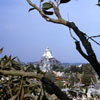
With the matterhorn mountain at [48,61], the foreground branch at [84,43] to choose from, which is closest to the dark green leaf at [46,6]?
the foreground branch at [84,43]

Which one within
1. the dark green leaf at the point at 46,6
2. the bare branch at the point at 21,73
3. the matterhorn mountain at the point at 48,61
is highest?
the dark green leaf at the point at 46,6

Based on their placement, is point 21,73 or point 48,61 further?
point 48,61

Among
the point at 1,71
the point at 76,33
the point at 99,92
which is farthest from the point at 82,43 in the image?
the point at 99,92

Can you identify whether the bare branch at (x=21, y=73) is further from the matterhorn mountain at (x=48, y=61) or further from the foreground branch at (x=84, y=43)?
the matterhorn mountain at (x=48, y=61)

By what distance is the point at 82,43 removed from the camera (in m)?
0.33

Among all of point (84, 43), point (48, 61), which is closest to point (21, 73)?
point (84, 43)

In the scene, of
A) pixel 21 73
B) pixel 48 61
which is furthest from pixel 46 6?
pixel 48 61

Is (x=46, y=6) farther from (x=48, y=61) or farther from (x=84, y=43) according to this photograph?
(x=48, y=61)

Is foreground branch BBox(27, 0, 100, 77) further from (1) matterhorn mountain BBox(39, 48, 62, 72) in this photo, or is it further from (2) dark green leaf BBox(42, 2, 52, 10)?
(1) matterhorn mountain BBox(39, 48, 62, 72)

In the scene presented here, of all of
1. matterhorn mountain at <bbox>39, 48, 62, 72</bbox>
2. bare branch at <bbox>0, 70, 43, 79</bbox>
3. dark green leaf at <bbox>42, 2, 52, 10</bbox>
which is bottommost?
bare branch at <bbox>0, 70, 43, 79</bbox>

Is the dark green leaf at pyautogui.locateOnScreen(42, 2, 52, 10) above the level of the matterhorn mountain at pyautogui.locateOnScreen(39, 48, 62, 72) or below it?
above

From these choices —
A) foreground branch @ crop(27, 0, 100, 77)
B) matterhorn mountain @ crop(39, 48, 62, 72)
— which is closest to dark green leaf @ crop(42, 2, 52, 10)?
foreground branch @ crop(27, 0, 100, 77)

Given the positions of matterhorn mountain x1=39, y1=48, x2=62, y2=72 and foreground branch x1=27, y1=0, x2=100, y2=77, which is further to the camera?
matterhorn mountain x1=39, y1=48, x2=62, y2=72

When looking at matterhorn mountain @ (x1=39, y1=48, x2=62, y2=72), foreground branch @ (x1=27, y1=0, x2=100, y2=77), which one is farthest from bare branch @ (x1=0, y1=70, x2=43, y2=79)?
matterhorn mountain @ (x1=39, y1=48, x2=62, y2=72)
